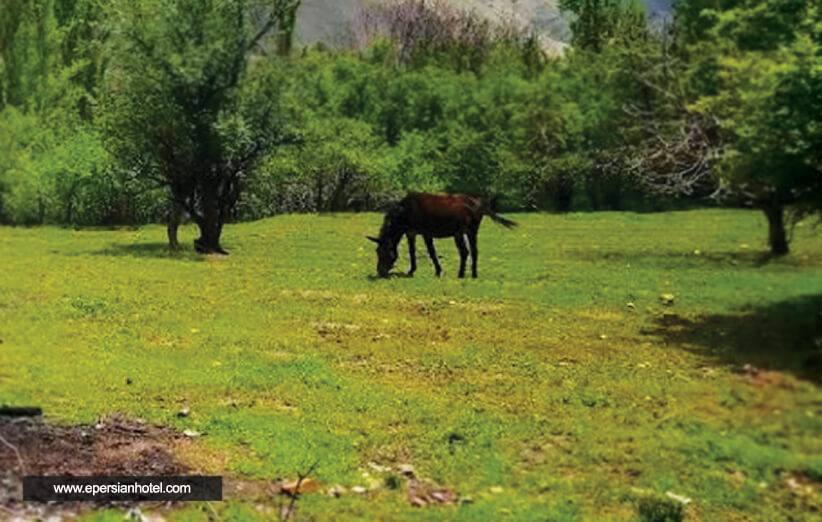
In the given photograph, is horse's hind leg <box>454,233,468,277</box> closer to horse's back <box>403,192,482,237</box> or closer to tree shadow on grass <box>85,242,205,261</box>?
horse's back <box>403,192,482,237</box>

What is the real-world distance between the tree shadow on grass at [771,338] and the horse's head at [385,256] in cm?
1864

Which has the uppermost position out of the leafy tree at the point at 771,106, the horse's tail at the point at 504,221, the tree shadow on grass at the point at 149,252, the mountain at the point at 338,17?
the mountain at the point at 338,17

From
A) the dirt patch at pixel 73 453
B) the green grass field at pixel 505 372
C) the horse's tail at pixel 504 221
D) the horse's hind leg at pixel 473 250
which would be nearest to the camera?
the green grass field at pixel 505 372

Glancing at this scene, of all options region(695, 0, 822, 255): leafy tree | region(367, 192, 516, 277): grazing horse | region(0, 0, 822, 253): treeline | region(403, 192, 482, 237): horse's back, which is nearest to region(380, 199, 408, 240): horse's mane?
region(367, 192, 516, 277): grazing horse

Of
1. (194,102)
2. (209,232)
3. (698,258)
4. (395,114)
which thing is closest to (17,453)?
(698,258)

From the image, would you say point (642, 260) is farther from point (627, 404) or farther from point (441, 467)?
point (441, 467)

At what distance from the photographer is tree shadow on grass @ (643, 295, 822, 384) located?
436 cm

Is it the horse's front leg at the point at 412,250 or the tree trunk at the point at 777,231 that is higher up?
the tree trunk at the point at 777,231

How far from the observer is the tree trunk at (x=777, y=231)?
5367 mm

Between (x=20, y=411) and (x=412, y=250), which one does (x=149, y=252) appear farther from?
(x=20, y=411)

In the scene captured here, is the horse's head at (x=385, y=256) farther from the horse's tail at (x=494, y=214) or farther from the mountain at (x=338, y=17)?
the mountain at (x=338, y=17)

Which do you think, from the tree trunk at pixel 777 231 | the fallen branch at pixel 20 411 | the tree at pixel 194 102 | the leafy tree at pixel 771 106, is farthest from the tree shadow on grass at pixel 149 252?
the tree trunk at pixel 777 231

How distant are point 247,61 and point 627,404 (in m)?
30.3

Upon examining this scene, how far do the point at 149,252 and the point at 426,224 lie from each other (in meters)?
14.0
